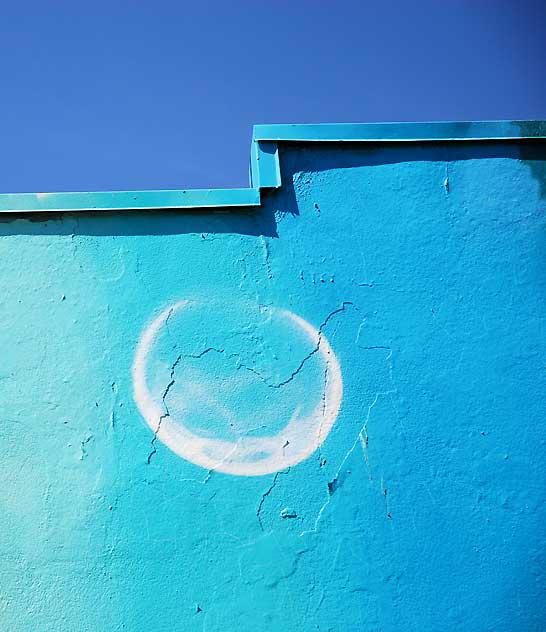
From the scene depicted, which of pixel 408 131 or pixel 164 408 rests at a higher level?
pixel 408 131

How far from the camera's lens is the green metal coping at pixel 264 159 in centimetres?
240

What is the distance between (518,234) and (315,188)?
951 millimetres

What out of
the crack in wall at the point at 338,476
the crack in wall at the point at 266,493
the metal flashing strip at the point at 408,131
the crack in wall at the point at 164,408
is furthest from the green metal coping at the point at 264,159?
the crack in wall at the point at 266,493

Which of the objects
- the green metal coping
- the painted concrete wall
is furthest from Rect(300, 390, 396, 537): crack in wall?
the green metal coping

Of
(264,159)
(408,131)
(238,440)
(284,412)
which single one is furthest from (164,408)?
(408,131)

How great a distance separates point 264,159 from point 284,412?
1118mm

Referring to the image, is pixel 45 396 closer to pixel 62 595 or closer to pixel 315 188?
pixel 62 595

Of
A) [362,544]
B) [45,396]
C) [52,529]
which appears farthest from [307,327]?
[52,529]

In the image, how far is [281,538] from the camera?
7.61ft

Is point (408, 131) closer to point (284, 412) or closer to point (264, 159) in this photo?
point (264, 159)

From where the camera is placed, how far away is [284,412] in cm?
237

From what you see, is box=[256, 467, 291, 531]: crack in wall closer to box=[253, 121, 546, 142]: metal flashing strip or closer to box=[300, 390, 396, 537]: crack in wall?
box=[300, 390, 396, 537]: crack in wall

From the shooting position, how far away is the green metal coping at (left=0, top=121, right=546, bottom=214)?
2.40 meters

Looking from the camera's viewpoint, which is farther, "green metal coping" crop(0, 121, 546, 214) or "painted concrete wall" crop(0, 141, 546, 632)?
"green metal coping" crop(0, 121, 546, 214)
